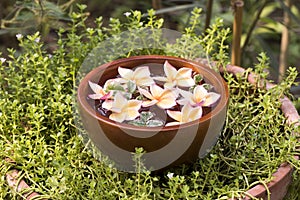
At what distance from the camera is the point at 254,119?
3.04 feet

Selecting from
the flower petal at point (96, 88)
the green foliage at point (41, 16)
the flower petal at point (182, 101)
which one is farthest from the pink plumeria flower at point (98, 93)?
the green foliage at point (41, 16)

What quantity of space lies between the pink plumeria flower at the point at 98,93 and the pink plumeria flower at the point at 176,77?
92 millimetres

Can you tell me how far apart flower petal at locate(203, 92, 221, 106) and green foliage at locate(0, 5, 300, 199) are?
8 centimetres

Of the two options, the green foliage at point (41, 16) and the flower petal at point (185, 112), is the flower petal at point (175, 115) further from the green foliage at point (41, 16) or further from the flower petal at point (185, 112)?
the green foliage at point (41, 16)

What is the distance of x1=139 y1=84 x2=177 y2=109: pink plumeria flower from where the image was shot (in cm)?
82

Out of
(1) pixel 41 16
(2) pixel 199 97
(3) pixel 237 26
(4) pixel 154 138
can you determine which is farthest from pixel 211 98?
(1) pixel 41 16

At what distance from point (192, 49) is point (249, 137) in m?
0.23

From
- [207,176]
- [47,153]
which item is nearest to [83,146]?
[47,153]

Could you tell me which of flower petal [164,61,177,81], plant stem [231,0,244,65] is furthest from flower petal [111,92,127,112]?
plant stem [231,0,244,65]

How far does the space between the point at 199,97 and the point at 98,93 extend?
154mm

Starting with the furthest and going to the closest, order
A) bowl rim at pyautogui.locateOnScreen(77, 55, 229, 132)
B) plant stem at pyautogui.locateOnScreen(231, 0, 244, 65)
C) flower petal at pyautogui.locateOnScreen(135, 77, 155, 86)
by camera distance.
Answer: plant stem at pyautogui.locateOnScreen(231, 0, 244, 65)
flower petal at pyautogui.locateOnScreen(135, 77, 155, 86)
bowl rim at pyautogui.locateOnScreen(77, 55, 229, 132)

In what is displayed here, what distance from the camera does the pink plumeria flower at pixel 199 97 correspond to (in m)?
0.82

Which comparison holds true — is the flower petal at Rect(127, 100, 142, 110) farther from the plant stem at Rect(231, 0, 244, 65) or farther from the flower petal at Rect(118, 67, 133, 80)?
the plant stem at Rect(231, 0, 244, 65)

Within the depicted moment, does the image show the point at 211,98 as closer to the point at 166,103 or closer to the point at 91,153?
the point at 166,103
